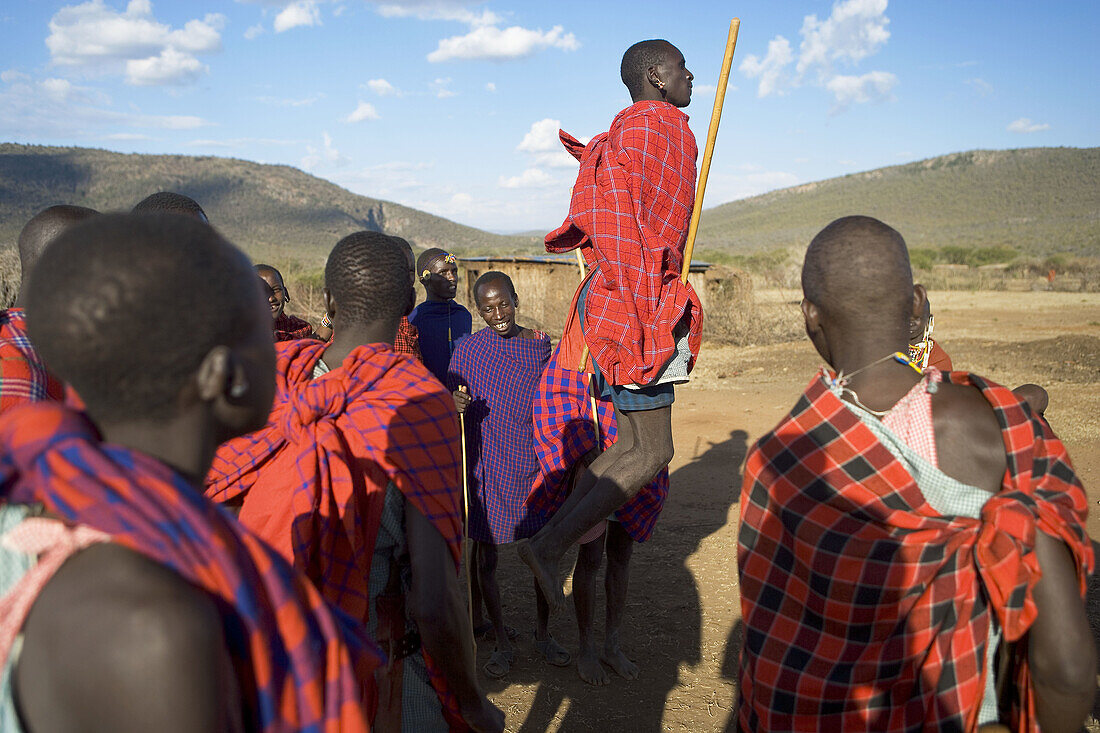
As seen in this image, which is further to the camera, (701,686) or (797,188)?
(797,188)

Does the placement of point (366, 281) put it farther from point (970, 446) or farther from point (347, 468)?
point (970, 446)

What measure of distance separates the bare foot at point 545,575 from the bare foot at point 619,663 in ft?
3.40

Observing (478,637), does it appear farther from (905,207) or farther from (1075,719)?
(905,207)

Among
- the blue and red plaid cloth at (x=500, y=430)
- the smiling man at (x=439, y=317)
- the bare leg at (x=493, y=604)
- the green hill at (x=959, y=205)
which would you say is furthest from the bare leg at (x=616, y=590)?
the green hill at (x=959, y=205)

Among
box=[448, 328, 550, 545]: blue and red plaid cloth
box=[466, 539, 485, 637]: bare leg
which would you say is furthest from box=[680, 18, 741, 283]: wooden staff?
box=[466, 539, 485, 637]: bare leg

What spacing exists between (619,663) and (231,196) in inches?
2478

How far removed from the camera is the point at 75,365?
977 mm

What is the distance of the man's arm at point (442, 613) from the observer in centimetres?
175

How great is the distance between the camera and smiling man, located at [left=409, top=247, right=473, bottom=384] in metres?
4.44

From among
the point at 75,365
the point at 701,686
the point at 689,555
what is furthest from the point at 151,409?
the point at 689,555

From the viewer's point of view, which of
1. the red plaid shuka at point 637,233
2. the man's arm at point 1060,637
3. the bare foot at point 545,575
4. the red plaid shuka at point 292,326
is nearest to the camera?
the man's arm at point 1060,637

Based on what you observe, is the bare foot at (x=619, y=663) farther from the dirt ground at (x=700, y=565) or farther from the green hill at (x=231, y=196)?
the green hill at (x=231, y=196)

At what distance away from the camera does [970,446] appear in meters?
1.65

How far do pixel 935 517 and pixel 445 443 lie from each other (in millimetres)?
1100
